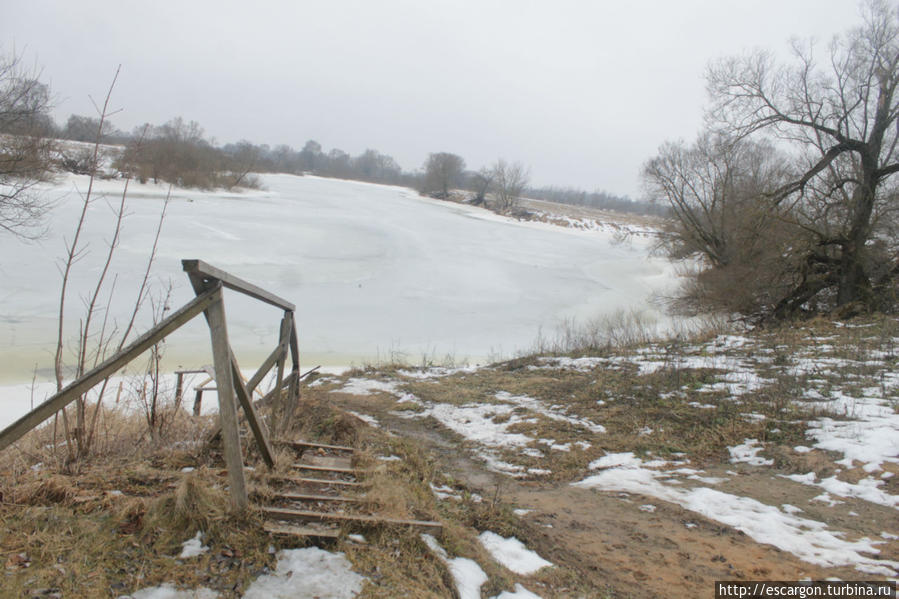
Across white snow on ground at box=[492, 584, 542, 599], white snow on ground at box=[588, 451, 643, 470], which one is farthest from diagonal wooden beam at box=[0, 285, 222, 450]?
white snow on ground at box=[588, 451, 643, 470]

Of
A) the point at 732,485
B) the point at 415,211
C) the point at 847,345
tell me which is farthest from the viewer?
the point at 415,211

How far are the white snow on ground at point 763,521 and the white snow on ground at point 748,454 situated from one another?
3.16 ft

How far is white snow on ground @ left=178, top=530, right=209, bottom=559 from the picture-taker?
7.70 ft

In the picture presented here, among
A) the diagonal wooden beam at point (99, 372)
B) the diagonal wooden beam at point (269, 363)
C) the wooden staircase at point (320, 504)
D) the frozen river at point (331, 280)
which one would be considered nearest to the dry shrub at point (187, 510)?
the wooden staircase at point (320, 504)

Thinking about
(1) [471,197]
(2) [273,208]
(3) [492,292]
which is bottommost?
(3) [492,292]

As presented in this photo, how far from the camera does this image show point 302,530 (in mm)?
2543

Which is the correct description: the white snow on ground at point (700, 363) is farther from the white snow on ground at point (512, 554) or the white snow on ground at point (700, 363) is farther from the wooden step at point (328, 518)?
the wooden step at point (328, 518)

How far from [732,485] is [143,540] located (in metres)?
4.42

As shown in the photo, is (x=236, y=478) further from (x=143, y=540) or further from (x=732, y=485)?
(x=732, y=485)

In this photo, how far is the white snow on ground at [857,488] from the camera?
3.87 metres

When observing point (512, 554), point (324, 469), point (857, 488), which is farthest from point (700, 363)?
point (324, 469)

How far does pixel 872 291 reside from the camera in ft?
45.7

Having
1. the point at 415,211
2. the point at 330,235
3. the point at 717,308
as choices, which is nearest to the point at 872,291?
the point at 717,308

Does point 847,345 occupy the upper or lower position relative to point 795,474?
upper
